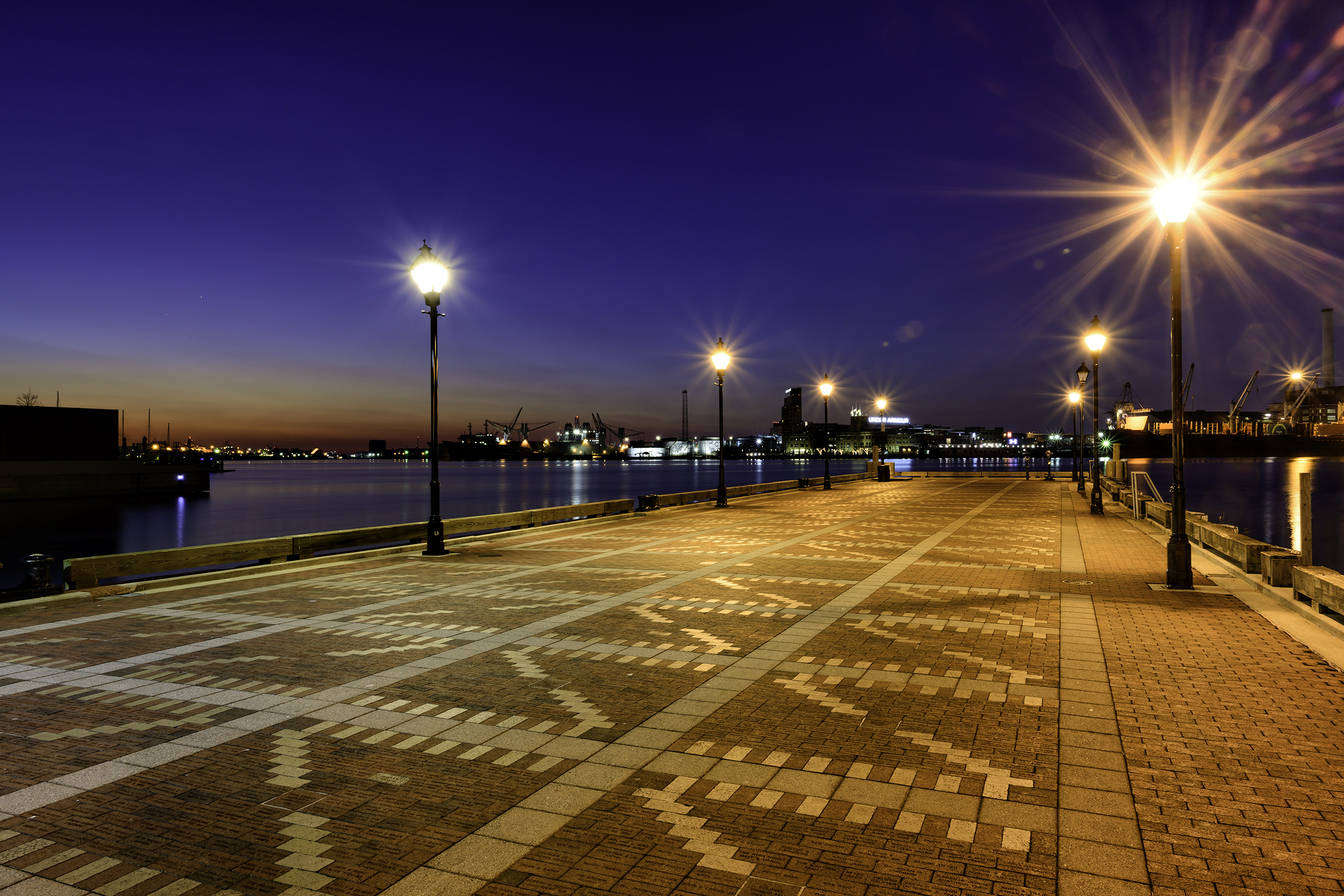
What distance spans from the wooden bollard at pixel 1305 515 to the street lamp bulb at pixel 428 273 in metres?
14.9

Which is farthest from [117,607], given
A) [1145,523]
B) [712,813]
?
[1145,523]

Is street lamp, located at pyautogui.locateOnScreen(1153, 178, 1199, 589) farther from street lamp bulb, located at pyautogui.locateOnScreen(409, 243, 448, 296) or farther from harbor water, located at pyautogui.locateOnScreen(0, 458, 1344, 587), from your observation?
street lamp bulb, located at pyautogui.locateOnScreen(409, 243, 448, 296)

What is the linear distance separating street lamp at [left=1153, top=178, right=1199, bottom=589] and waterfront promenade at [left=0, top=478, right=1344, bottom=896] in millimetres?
527

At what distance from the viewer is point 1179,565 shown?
1119 cm

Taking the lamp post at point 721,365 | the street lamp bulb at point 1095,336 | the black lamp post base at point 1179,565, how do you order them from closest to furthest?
1. the black lamp post base at point 1179,565
2. the street lamp bulb at point 1095,336
3. the lamp post at point 721,365

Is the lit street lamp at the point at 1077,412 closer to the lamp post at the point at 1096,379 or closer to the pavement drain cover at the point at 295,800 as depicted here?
the lamp post at the point at 1096,379

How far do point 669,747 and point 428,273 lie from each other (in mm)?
12917

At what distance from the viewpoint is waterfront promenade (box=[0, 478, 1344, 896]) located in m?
3.85

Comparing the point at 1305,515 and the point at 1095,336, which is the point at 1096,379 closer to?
the point at 1095,336

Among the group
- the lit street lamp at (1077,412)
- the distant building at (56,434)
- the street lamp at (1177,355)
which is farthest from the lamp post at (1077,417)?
the distant building at (56,434)

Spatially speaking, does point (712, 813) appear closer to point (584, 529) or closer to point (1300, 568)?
point (1300, 568)

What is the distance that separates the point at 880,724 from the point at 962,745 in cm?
63

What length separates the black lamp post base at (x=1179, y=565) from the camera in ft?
36.6

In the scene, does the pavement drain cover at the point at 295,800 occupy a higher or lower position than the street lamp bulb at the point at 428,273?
lower
